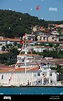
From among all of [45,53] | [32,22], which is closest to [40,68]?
[45,53]

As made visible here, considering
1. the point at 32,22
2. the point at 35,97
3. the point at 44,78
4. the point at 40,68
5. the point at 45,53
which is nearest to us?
the point at 35,97

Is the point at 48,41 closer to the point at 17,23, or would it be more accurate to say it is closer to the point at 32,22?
the point at 17,23

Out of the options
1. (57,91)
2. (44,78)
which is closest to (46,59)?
(44,78)

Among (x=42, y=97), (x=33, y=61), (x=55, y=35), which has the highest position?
(x=55, y=35)

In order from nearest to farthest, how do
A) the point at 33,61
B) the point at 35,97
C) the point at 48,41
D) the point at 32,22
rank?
the point at 35,97
the point at 33,61
the point at 48,41
the point at 32,22

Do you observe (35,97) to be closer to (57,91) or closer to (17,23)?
(57,91)

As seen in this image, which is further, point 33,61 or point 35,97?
point 33,61

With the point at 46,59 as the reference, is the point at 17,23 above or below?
above
